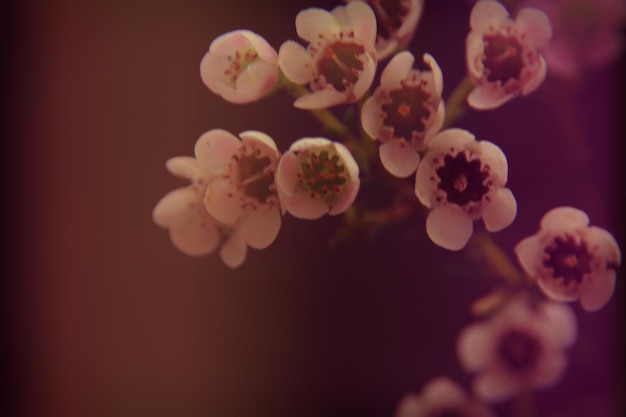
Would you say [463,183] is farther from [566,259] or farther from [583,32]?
[583,32]

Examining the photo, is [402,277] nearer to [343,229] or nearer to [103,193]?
[343,229]

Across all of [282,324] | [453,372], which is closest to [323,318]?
[282,324]

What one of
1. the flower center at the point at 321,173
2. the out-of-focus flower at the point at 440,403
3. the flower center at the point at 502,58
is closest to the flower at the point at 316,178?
the flower center at the point at 321,173

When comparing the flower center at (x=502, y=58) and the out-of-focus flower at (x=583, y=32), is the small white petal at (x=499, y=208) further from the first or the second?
the out-of-focus flower at (x=583, y=32)

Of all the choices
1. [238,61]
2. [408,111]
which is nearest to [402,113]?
[408,111]

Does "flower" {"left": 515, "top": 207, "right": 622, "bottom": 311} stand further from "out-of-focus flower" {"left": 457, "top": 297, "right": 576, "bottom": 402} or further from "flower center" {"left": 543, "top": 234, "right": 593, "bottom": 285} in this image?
"out-of-focus flower" {"left": 457, "top": 297, "right": 576, "bottom": 402}

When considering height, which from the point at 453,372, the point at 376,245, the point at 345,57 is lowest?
the point at 453,372
